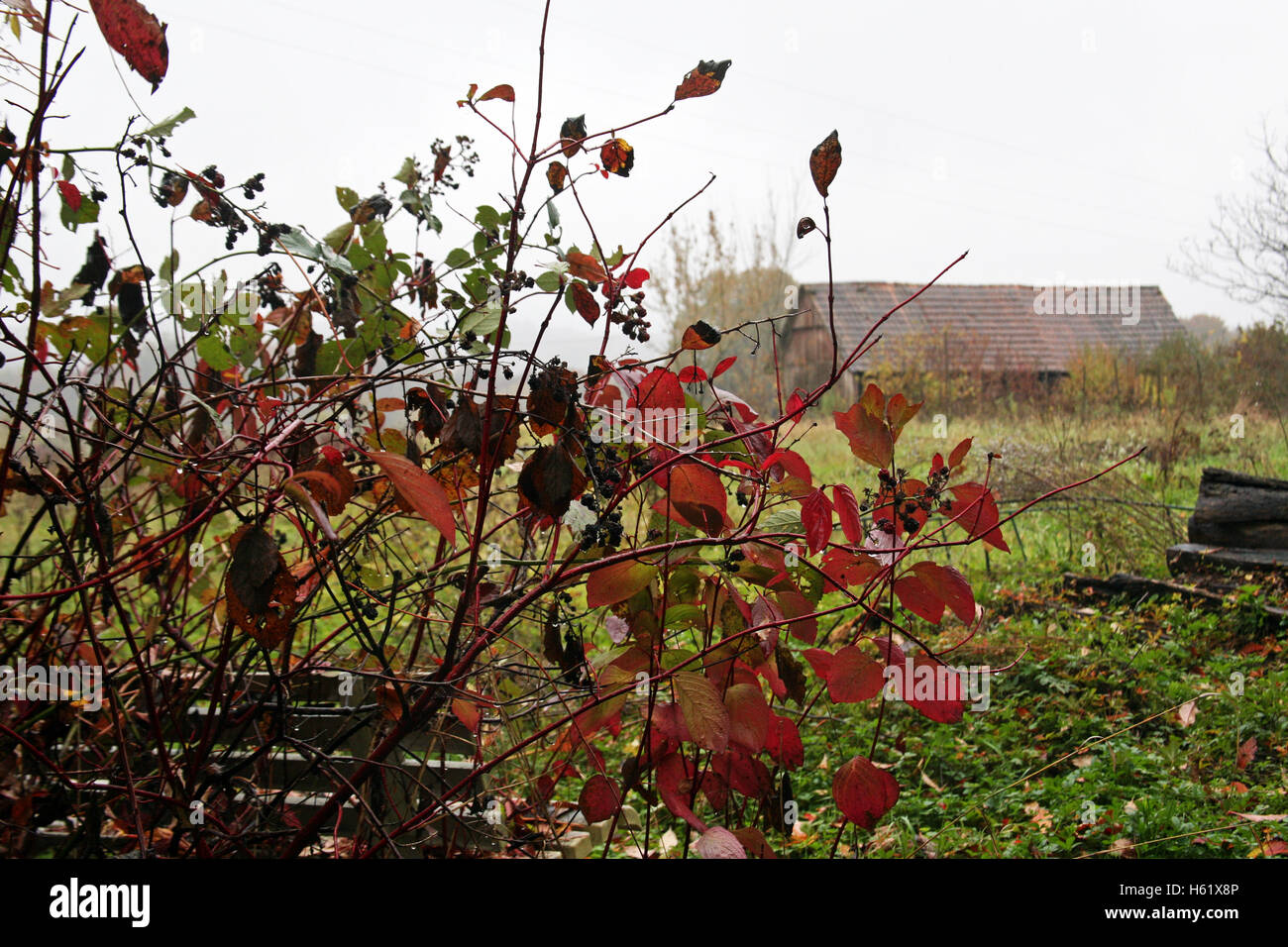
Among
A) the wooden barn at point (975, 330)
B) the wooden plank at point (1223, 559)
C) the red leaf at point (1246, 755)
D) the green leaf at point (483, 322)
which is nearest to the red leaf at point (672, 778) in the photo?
the green leaf at point (483, 322)

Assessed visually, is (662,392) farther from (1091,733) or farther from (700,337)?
(1091,733)

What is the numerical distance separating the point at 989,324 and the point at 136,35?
13.2m

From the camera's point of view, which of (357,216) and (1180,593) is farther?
(1180,593)

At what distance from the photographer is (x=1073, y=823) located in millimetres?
1970

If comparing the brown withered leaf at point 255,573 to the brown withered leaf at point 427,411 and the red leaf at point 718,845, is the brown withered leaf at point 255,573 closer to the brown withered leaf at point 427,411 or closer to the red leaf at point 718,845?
the brown withered leaf at point 427,411

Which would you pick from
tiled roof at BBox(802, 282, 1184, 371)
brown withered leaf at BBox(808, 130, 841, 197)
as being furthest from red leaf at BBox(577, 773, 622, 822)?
tiled roof at BBox(802, 282, 1184, 371)

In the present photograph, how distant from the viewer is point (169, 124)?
1210mm

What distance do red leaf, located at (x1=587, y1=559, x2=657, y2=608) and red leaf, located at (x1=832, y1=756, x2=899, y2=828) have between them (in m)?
0.33

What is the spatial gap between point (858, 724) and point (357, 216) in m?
2.00

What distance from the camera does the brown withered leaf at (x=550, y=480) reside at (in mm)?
922

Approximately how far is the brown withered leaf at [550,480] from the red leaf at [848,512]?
0.35 m
